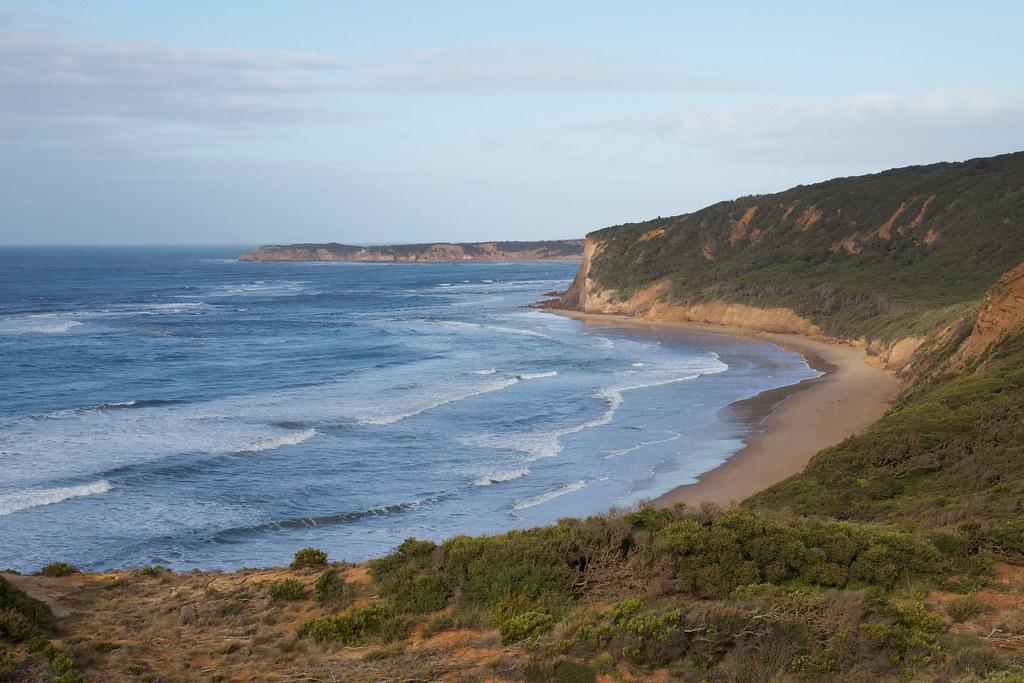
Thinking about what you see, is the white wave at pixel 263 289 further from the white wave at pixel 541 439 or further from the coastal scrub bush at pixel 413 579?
the coastal scrub bush at pixel 413 579


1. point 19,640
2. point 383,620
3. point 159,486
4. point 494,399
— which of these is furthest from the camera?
point 494,399

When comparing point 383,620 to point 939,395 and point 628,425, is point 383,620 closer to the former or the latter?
point 939,395

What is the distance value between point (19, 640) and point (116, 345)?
4857cm

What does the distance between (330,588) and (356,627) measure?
1511mm

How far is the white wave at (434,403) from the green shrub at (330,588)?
19700 mm

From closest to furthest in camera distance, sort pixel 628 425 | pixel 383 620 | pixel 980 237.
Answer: pixel 383 620
pixel 628 425
pixel 980 237

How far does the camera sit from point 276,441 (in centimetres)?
3006

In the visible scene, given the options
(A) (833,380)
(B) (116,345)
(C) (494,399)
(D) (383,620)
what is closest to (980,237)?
(A) (833,380)

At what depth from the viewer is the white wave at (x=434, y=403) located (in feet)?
111

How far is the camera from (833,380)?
138ft

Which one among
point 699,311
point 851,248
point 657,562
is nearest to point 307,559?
point 657,562

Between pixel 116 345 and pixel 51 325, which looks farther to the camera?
pixel 51 325

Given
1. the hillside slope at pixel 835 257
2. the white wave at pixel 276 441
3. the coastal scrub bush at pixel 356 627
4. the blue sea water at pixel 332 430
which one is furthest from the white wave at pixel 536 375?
the coastal scrub bush at pixel 356 627

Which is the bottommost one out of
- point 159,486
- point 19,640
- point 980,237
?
point 159,486
